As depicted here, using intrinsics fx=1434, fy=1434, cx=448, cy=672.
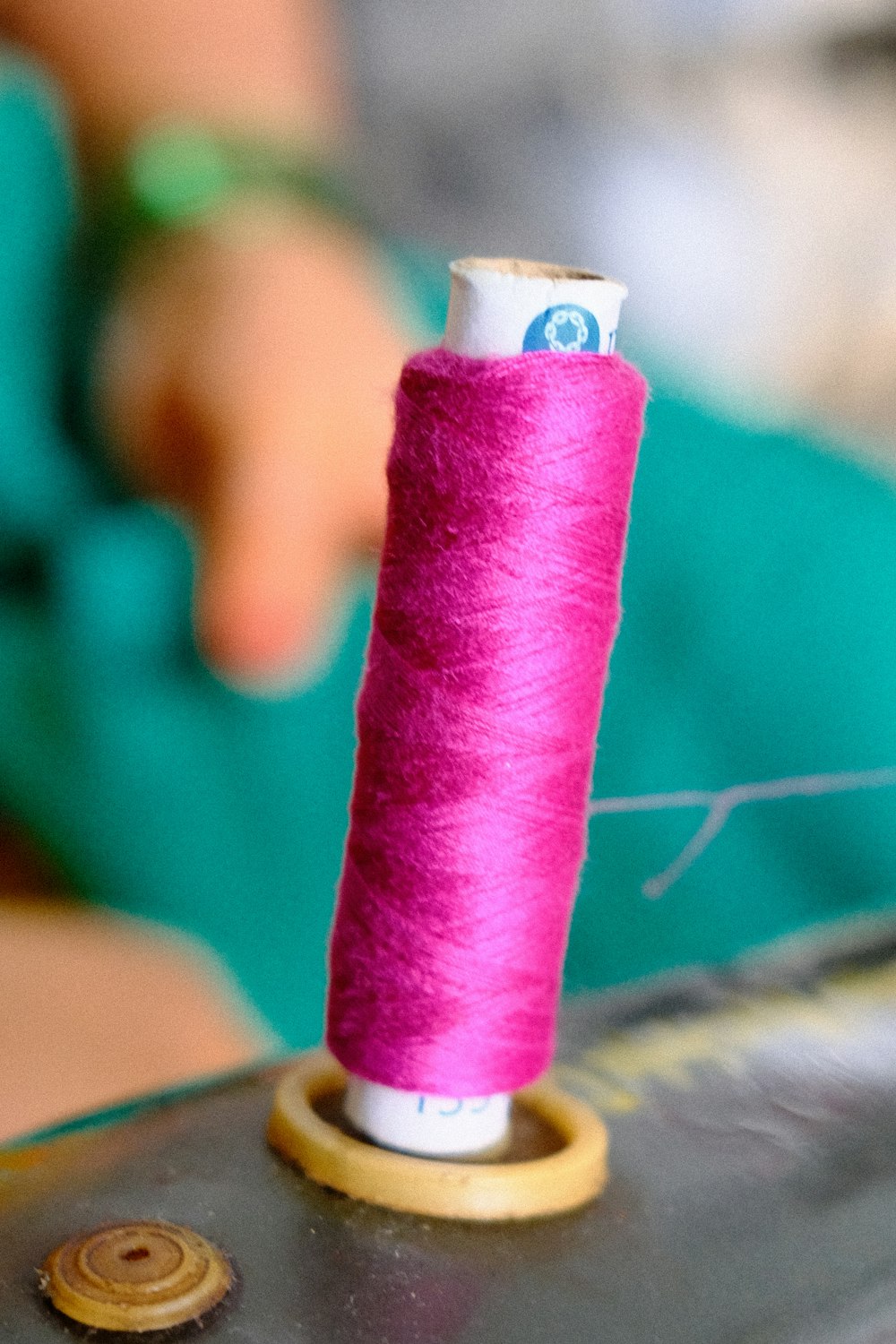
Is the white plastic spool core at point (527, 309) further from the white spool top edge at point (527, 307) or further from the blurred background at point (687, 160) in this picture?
the blurred background at point (687, 160)

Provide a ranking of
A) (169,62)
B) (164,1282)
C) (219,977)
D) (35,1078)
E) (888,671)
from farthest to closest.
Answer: (169,62) < (219,977) < (35,1078) < (888,671) < (164,1282)

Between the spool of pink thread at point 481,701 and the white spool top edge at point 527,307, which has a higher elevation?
the white spool top edge at point 527,307

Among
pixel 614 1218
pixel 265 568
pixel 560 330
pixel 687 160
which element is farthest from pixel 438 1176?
pixel 687 160

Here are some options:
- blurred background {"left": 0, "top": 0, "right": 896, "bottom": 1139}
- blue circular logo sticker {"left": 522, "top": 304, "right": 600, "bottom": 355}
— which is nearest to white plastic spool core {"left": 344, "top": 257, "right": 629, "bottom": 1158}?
blue circular logo sticker {"left": 522, "top": 304, "right": 600, "bottom": 355}

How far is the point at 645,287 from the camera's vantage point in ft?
3.46

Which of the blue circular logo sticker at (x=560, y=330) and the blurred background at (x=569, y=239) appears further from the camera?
the blurred background at (x=569, y=239)

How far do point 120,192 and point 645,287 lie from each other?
1.56ft

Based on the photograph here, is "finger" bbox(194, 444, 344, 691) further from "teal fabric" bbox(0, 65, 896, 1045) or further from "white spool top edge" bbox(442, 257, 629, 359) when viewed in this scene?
"white spool top edge" bbox(442, 257, 629, 359)

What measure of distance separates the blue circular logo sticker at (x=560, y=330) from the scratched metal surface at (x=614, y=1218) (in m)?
0.25

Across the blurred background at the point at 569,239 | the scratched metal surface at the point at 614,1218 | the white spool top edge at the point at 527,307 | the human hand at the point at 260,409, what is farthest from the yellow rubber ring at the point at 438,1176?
the human hand at the point at 260,409

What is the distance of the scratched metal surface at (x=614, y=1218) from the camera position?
1.18ft

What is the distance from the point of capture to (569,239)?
3.58 ft

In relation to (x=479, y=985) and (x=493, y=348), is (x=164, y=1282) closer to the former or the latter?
(x=479, y=985)

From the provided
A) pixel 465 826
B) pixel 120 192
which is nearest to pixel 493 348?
pixel 465 826
